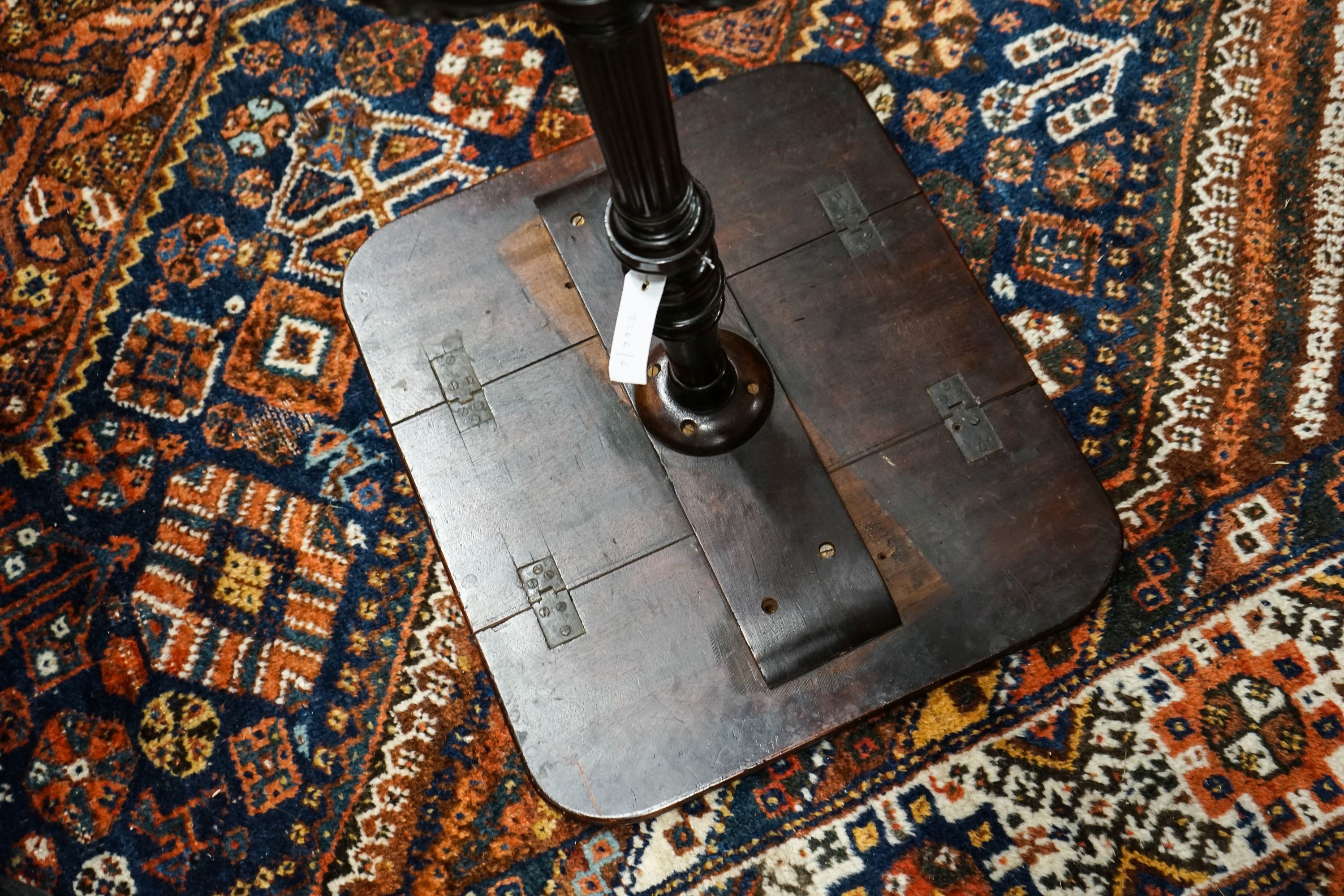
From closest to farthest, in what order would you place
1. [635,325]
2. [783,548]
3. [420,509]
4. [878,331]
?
[635,325] < [783,548] < [878,331] < [420,509]

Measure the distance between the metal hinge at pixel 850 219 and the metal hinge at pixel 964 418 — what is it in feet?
0.89

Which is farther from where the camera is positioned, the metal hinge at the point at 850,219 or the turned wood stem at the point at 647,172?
the metal hinge at the point at 850,219

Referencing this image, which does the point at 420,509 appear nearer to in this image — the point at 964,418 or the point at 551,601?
the point at 551,601

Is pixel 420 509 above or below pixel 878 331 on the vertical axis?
below

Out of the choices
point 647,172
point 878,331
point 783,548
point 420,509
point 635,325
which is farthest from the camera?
point 420,509

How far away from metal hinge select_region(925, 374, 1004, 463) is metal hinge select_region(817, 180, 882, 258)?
Answer: 27 cm

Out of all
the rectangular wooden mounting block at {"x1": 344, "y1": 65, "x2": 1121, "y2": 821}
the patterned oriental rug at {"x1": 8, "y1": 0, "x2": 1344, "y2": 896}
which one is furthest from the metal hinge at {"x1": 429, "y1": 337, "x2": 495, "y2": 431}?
the patterned oriental rug at {"x1": 8, "y1": 0, "x2": 1344, "y2": 896}

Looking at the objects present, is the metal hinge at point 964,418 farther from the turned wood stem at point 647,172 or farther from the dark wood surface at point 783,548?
the turned wood stem at point 647,172

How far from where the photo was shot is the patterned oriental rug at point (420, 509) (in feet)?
5.71

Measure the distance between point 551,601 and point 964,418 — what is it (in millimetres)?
718

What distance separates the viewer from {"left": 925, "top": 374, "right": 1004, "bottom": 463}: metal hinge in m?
1.66

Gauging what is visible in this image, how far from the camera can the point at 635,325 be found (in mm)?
1229

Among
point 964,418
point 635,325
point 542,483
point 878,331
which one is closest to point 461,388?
point 542,483

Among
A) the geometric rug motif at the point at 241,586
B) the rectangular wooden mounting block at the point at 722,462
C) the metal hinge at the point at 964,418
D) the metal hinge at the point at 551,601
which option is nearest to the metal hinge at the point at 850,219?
the rectangular wooden mounting block at the point at 722,462
